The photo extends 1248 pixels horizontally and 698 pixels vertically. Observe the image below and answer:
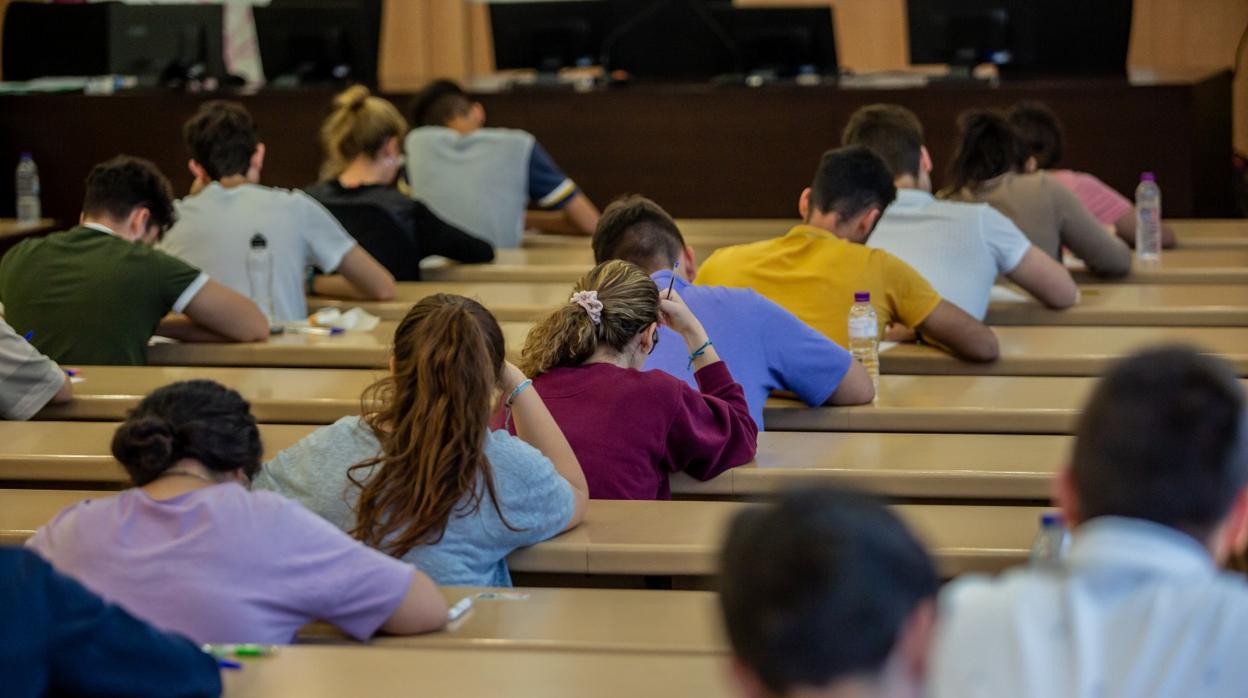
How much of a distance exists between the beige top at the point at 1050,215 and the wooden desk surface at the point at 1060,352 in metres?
0.62

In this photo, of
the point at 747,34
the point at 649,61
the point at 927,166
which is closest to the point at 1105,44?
the point at 747,34

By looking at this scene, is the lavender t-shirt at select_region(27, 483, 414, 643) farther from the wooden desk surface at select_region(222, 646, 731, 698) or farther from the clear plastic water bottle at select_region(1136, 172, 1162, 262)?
the clear plastic water bottle at select_region(1136, 172, 1162, 262)

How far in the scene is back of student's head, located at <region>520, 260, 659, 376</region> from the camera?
2.84 meters

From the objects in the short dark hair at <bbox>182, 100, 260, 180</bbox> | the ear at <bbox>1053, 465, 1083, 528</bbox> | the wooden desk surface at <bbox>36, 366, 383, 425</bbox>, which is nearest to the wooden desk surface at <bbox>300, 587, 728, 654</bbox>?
the ear at <bbox>1053, 465, 1083, 528</bbox>

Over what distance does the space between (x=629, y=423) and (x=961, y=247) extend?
5.18 ft

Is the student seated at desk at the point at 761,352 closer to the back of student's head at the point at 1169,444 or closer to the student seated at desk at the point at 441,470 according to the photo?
the student seated at desk at the point at 441,470

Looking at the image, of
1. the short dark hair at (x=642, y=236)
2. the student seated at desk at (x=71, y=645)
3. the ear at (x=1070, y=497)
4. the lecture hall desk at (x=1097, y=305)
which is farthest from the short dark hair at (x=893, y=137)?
the ear at (x=1070, y=497)

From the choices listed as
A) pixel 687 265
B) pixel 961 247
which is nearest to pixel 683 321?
pixel 687 265

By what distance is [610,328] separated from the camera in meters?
2.84

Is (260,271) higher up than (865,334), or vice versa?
(260,271)

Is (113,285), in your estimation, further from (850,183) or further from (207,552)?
(207,552)

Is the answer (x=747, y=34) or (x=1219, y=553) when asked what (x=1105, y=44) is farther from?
(x=1219, y=553)

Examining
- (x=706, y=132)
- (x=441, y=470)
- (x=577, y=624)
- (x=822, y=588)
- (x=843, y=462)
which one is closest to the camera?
(x=822, y=588)

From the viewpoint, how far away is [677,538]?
252 cm
